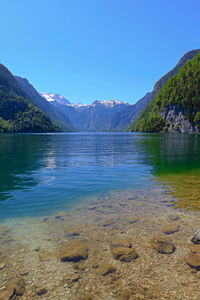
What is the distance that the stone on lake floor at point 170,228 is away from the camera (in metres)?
9.73

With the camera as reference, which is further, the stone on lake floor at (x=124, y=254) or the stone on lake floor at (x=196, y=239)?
the stone on lake floor at (x=196, y=239)

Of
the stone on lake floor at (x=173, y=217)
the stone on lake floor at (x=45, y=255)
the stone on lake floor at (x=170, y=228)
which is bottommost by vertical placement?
the stone on lake floor at (x=173, y=217)

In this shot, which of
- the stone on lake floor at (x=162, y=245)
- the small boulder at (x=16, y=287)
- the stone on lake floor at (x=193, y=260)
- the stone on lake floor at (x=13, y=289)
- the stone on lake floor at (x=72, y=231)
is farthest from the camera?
the stone on lake floor at (x=72, y=231)

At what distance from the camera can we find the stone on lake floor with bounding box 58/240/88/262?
767 cm

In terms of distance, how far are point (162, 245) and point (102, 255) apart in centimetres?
267

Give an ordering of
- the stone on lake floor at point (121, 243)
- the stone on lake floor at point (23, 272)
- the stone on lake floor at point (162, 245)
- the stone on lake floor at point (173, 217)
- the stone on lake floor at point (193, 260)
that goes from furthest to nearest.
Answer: the stone on lake floor at point (173, 217), the stone on lake floor at point (121, 243), the stone on lake floor at point (162, 245), the stone on lake floor at point (193, 260), the stone on lake floor at point (23, 272)

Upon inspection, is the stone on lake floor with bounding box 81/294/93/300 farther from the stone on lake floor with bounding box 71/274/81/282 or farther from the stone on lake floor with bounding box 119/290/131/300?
the stone on lake floor with bounding box 119/290/131/300

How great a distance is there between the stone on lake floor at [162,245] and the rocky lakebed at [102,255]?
0.04 metres

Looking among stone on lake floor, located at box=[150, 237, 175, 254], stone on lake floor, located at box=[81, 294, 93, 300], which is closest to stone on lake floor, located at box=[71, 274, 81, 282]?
stone on lake floor, located at box=[81, 294, 93, 300]

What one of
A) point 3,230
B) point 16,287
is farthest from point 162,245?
point 3,230

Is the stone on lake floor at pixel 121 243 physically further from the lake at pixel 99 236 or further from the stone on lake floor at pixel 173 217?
the stone on lake floor at pixel 173 217

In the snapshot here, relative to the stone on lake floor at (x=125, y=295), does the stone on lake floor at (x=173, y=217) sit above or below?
below

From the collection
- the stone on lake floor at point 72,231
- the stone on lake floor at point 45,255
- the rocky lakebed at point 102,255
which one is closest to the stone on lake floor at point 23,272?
the rocky lakebed at point 102,255

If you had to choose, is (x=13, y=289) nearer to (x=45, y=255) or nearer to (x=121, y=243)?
(x=45, y=255)
